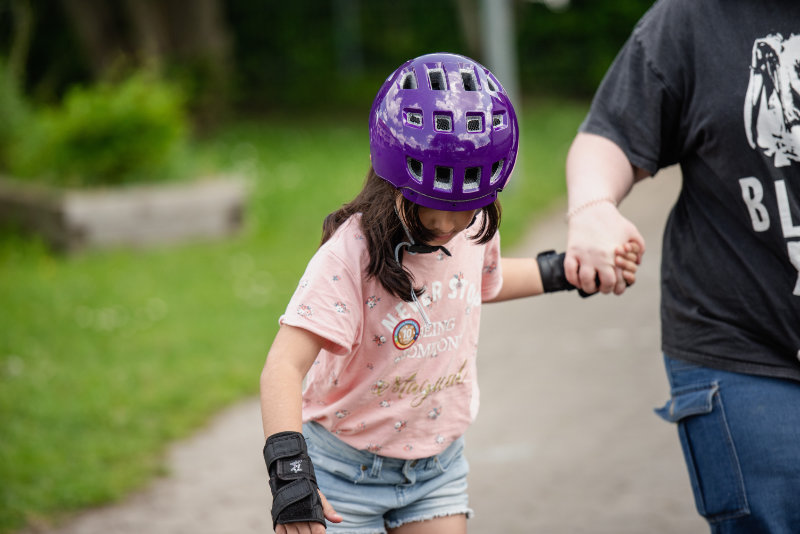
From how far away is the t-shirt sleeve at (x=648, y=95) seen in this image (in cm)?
234

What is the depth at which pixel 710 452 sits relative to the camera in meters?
2.33

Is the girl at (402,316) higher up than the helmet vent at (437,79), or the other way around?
the helmet vent at (437,79)

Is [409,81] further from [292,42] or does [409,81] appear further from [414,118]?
[292,42]

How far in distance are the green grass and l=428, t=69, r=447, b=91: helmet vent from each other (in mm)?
3013

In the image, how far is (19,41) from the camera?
1112cm

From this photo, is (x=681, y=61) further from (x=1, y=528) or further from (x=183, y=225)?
(x=183, y=225)

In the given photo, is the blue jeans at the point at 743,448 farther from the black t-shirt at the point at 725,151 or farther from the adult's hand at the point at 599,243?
the adult's hand at the point at 599,243

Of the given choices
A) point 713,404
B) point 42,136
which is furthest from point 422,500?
point 42,136

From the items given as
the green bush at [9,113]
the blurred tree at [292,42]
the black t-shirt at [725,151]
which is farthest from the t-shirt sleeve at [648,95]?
the blurred tree at [292,42]

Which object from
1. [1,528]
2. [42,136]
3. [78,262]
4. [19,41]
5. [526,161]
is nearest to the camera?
[1,528]

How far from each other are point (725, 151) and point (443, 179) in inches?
26.3

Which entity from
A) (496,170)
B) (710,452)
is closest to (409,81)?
(496,170)

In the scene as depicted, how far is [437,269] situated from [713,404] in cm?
74

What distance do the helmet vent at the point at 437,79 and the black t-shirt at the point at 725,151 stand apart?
0.47 m
